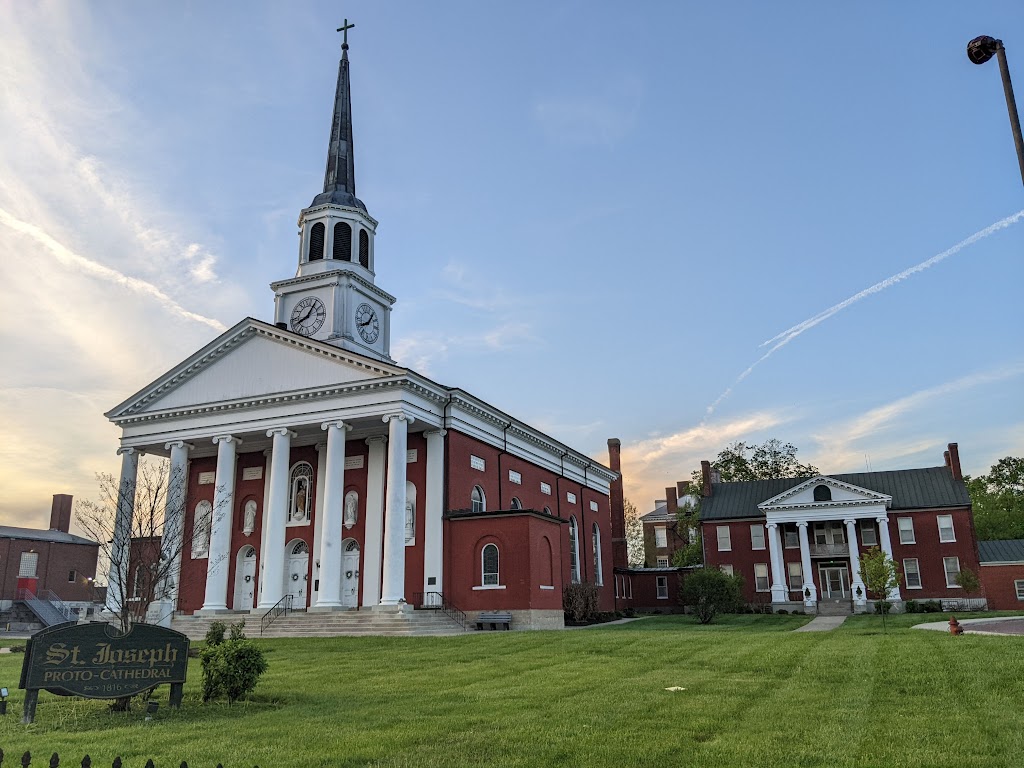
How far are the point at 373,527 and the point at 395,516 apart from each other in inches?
140

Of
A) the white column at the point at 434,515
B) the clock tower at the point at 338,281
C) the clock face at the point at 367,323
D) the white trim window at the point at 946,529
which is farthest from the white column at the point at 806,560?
the clock face at the point at 367,323

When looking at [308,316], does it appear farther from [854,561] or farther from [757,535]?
[854,561]

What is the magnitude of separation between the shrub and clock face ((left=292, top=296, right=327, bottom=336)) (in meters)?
18.3

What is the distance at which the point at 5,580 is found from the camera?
5741 cm

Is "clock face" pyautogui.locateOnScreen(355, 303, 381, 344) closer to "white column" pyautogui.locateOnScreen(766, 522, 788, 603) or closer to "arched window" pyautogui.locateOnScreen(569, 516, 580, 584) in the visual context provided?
"arched window" pyautogui.locateOnScreen(569, 516, 580, 584)

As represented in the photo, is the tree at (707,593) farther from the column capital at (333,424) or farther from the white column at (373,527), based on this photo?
the column capital at (333,424)

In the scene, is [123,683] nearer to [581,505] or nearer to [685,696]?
[685,696]

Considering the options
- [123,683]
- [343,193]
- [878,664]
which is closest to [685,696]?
[878,664]

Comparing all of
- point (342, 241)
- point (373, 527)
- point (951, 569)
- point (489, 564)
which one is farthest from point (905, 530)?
point (342, 241)

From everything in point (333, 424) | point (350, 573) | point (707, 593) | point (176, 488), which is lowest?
point (707, 593)

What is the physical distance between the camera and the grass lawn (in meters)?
8.46

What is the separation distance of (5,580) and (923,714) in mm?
63032

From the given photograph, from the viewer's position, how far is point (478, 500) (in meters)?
38.1

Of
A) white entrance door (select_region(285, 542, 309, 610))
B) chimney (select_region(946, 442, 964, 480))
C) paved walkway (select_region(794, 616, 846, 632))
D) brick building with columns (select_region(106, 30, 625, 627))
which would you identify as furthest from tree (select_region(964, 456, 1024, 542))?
white entrance door (select_region(285, 542, 309, 610))
